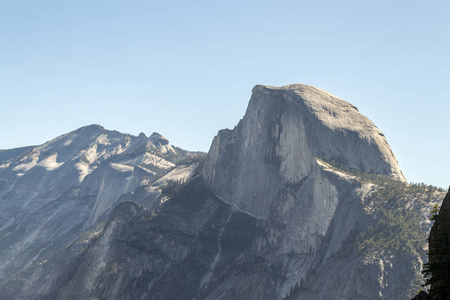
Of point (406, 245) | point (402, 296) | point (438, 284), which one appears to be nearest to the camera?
point (438, 284)

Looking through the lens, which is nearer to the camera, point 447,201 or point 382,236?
point 447,201

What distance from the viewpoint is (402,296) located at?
528ft

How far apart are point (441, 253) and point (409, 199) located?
145527 millimetres

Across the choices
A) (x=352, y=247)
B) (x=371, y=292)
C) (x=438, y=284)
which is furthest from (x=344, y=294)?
(x=438, y=284)

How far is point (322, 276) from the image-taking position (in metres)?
187

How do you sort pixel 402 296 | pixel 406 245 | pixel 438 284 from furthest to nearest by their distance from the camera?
1. pixel 406 245
2. pixel 402 296
3. pixel 438 284

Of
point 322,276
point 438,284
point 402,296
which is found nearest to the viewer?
point 438,284

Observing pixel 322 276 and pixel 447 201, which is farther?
pixel 322 276

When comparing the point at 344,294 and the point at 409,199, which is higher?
the point at 409,199

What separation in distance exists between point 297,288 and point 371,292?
33166 millimetres

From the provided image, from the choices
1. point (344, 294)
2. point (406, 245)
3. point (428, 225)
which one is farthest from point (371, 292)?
point (428, 225)

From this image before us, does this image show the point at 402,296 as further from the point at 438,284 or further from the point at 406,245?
the point at 438,284

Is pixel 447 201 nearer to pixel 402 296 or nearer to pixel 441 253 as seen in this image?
pixel 441 253

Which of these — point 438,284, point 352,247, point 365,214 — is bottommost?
point 438,284
